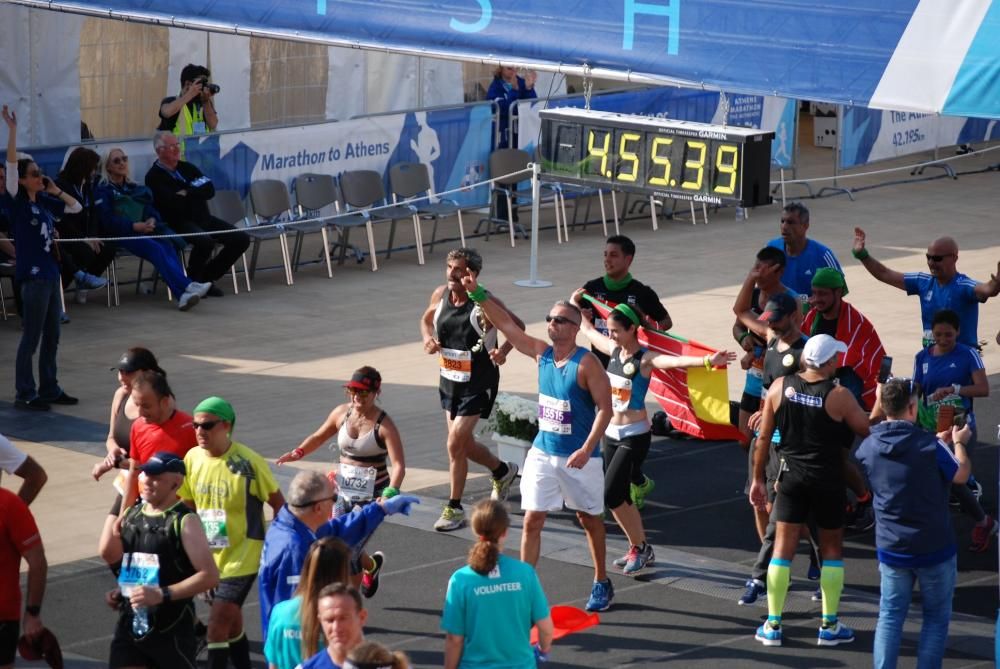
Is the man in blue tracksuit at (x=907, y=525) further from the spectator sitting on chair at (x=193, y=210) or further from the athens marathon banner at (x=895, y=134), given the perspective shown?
the athens marathon banner at (x=895, y=134)

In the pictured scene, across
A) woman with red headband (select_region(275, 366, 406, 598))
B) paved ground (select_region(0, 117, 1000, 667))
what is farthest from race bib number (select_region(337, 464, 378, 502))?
paved ground (select_region(0, 117, 1000, 667))

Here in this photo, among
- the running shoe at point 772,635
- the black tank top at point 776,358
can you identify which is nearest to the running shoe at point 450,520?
the black tank top at point 776,358

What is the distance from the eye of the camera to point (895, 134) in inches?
1117

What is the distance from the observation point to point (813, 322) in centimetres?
1167

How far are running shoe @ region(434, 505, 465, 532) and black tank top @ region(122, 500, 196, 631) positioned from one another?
3981mm

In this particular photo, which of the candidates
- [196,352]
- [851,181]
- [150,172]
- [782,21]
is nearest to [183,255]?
[150,172]

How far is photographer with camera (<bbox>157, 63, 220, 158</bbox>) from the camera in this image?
66.5ft

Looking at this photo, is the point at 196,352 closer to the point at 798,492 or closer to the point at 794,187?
the point at 798,492

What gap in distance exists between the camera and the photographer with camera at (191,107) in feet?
66.5

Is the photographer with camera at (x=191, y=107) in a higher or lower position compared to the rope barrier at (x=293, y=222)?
higher

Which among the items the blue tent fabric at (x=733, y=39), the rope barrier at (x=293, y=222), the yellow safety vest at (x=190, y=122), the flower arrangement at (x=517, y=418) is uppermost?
the blue tent fabric at (x=733, y=39)

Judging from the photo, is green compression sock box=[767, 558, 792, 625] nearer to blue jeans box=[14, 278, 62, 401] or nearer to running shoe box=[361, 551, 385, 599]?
running shoe box=[361, 551, 385, 599]

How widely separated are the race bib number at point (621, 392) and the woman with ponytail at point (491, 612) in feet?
11.5

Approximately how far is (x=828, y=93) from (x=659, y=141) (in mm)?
1845
